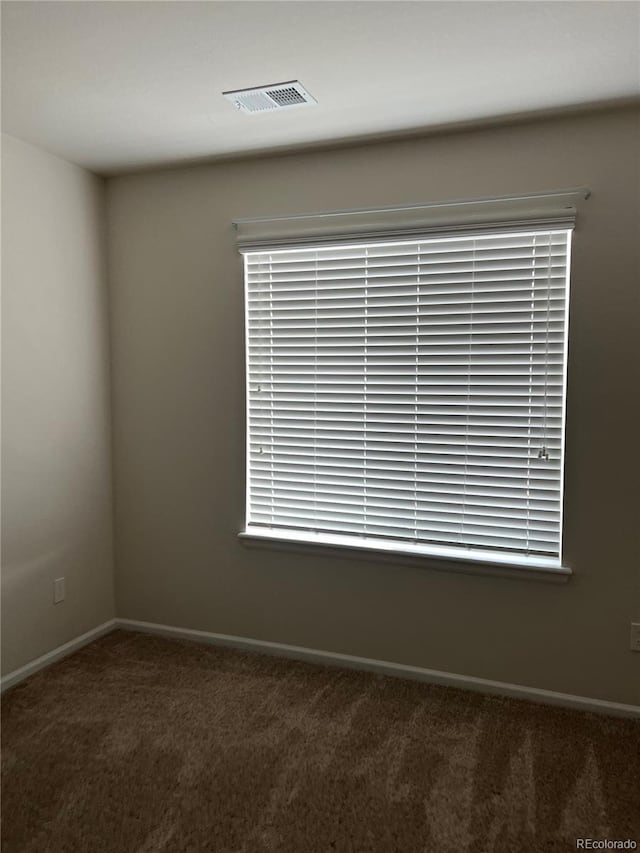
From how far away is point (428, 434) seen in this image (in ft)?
10.2

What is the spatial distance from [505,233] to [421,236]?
376 millimetres

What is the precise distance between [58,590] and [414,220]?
8.46ft

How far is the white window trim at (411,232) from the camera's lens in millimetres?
2871

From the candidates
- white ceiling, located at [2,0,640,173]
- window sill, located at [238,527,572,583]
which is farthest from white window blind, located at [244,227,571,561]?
white ceiling, located at [2,0,640,173]

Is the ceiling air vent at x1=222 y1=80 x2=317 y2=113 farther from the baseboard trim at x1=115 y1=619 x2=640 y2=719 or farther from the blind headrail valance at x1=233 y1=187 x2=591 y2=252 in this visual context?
the baseboard trim at x1=115 y1=619 x2=640 y2=719

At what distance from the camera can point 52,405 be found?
334 cm

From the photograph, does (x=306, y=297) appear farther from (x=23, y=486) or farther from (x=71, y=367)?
(x=23, y=486)

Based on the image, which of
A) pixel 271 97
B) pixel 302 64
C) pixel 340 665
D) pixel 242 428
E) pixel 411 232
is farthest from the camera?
pixel 242 428

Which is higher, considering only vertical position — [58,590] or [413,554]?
[413,554]


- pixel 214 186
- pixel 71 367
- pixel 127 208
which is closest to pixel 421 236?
pixel 214 186

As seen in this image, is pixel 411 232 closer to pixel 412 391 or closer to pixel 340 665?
pixel 412 391

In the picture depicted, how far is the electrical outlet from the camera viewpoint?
3.39 metres

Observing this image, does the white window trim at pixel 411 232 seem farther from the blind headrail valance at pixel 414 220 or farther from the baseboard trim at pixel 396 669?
the baseboard trim at pixel 396 669

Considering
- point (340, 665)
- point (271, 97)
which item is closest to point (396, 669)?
point (340, 665)
